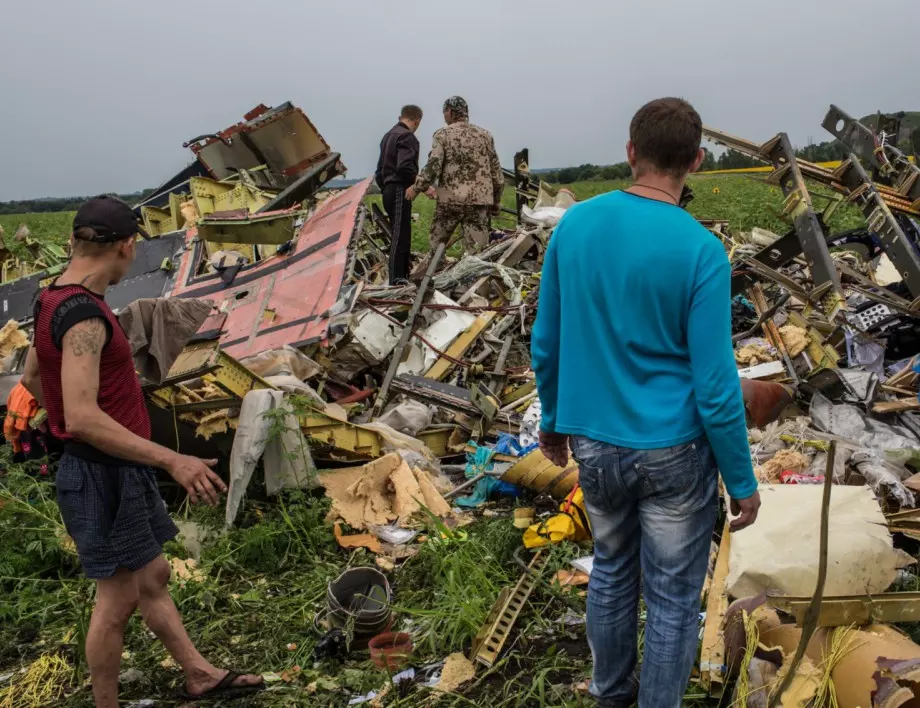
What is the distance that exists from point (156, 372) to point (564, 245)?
2618 mm

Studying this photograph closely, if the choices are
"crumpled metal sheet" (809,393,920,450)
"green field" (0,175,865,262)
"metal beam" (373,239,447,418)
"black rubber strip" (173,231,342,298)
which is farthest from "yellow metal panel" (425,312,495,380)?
"crumpled metal sheet" (809,393,920,450)

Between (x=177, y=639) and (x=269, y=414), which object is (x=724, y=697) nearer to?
(x=177, y=639)

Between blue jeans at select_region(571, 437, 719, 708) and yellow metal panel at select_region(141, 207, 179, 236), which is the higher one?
yellow metal panel at select_region(141, 207, 179, 236)

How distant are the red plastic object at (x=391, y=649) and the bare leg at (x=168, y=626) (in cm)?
48

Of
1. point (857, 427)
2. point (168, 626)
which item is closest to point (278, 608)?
point (168, 626)

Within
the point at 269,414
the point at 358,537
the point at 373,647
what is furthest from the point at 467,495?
the point at 373,647

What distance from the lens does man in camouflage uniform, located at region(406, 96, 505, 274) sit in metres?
7.73

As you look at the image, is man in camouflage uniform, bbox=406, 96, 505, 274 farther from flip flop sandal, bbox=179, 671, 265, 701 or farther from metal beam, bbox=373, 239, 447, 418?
flip flop sandal, bbox=179, 671, 265, 701

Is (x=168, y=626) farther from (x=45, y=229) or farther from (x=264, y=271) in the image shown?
(x=45, y=229)

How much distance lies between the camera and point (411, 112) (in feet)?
27.0

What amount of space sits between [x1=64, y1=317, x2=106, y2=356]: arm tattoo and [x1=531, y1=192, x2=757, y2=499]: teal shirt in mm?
1421

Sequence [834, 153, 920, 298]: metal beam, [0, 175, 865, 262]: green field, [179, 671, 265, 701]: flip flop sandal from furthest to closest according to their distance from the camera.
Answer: [0, 175, 865, 262]: green field, [834, 153, 920, 298]: metal beam, [179, 671, 265, 701]: flip flop sandal

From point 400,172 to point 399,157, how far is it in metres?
0.18

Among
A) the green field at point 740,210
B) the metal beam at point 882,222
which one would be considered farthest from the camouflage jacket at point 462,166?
the metal beam at point 882,222
